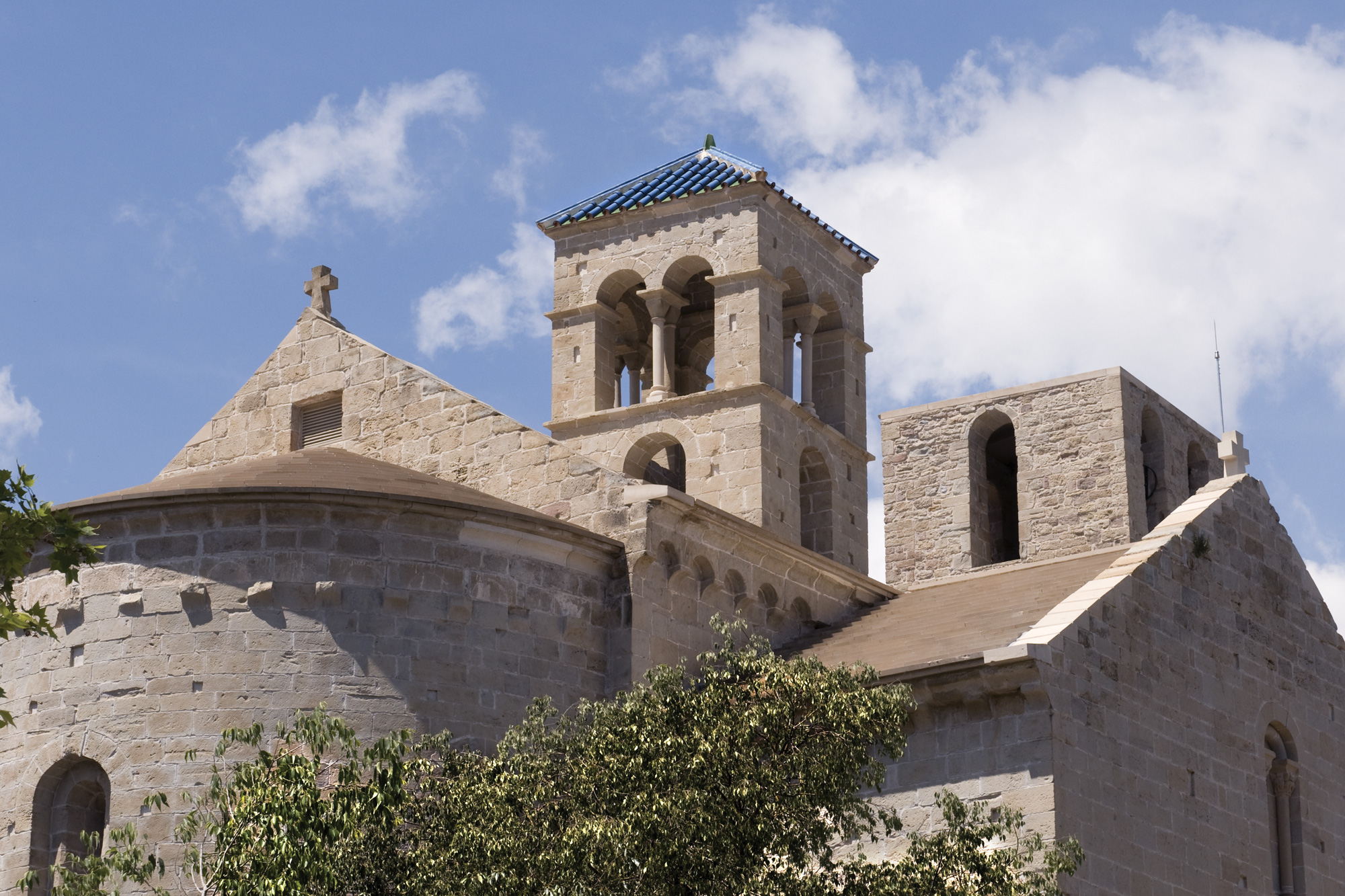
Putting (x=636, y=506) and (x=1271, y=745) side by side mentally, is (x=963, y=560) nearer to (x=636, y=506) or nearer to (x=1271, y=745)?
(x=1271, y=745)

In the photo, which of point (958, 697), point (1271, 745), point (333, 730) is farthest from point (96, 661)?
point (1271, 745)

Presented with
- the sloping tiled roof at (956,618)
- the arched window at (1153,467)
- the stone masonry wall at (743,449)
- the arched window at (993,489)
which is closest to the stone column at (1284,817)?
the sloping tiled roof at (956,618)

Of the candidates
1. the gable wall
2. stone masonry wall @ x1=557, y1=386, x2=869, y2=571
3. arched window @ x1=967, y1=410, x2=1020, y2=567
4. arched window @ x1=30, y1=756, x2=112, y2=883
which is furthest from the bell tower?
arched window @ x1=30, y1=756, x2=112, y2=883

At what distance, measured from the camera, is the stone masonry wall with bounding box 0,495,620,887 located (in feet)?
56.2

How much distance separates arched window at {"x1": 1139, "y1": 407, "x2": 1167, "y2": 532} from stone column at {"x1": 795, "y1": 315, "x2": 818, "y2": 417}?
15.7ft

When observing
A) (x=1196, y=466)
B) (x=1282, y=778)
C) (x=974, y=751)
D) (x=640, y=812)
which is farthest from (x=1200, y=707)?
(x=1196, y=466)

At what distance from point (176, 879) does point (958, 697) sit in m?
6.70

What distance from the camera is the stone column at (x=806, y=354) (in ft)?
94.0

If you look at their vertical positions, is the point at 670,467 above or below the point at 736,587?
above

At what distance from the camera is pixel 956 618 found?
784 inches

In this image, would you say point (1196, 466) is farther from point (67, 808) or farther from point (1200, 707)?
point (67, 808)

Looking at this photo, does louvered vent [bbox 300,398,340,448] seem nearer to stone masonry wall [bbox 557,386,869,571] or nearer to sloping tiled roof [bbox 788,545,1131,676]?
stone masonry wall [bbox 557,386,869,571]

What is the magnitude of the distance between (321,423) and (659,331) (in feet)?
20.3

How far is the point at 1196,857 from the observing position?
18.5 m
